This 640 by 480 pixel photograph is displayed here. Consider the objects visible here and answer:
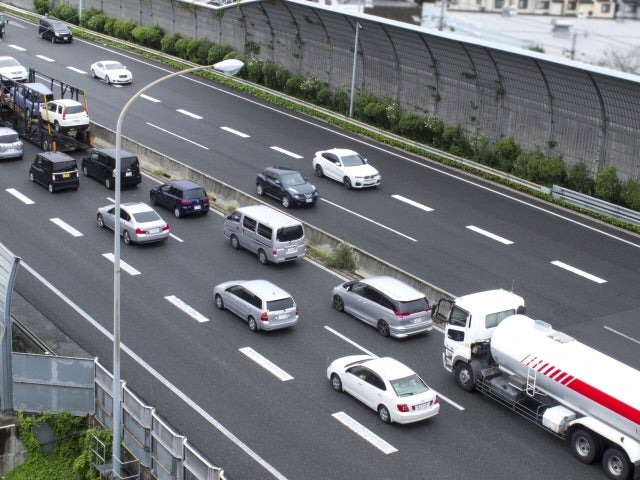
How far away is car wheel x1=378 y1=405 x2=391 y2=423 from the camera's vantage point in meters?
27.3

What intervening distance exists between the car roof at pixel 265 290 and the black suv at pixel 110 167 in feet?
46.0

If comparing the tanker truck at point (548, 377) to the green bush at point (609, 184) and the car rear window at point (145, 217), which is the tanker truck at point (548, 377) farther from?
the green bush at point (609, 184)

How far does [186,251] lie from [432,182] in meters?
14.6

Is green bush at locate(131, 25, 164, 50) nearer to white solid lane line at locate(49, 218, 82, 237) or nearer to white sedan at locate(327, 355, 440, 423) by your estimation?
white solid lane line at locate(49, 218, 82, 237)

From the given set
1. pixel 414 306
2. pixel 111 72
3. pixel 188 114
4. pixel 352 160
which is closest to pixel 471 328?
pixel 414 306

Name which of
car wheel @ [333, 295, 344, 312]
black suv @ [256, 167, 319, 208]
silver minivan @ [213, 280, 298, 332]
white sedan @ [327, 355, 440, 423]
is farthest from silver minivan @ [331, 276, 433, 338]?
black suv @ [256, 167, 319, 208]

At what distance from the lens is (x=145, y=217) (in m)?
39.5

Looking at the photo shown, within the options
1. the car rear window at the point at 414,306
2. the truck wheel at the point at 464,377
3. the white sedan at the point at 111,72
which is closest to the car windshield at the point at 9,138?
the white sedan at the point at 111,72

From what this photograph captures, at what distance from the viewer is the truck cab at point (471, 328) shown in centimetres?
2927

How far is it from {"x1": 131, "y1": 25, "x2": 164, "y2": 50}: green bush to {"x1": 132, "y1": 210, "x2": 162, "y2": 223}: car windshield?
122ft

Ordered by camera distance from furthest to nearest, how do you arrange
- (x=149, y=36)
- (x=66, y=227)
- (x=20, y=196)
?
1. (x=149, y=36)
2. (x=20, y=196)
3. (x=66, y=227)

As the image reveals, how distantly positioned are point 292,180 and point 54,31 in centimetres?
3862

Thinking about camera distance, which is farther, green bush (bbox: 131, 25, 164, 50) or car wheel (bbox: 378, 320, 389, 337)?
green bush (bbox: 131, 25, 164, 50)

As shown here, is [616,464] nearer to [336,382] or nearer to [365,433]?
[365,433]
